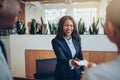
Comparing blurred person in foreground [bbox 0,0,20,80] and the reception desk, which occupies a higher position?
blurred person in foreground [bbox 0,0,20,80]

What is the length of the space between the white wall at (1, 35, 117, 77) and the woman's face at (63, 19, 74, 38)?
57.5 inches

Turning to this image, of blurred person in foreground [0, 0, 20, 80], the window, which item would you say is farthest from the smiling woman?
the window

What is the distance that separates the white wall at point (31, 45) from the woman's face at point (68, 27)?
146cm

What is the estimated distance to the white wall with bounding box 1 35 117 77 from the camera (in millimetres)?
3869

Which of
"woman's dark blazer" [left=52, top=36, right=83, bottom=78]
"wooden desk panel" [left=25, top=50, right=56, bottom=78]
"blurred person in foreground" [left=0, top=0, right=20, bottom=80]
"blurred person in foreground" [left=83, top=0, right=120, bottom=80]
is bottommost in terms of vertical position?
"wooden desk panel" [left=25, top=50, right=56, bottom=78]

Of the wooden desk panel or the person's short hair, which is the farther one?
the wooden desk panel

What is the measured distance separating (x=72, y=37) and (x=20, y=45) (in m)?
2.13

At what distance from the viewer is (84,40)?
3.94m

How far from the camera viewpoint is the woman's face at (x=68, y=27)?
246cm

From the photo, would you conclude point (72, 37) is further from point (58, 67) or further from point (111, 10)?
point (111, 10)

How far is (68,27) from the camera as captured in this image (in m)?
2.48

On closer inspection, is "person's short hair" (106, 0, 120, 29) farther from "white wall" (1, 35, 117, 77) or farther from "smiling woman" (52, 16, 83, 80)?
"white wall" (1, 35, 117, 77)

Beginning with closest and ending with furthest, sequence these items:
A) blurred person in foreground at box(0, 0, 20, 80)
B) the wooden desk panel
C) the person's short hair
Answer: the person's short hair → blurred person in foreground at box(0, 0, 20, 80) → the wooden desk panel

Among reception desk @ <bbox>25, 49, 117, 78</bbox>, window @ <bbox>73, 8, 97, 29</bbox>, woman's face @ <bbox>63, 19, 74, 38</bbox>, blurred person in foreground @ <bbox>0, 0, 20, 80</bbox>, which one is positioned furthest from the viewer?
window @ <bbox>73, 8, 97, 29</bbox>
